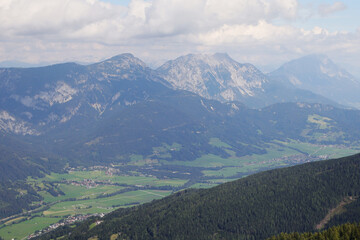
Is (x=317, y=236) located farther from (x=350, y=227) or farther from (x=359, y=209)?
(x=359, y=209)

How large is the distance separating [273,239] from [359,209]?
65451mm

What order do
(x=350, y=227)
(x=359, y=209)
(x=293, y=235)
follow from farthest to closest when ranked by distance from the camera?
1. (x=359, y=209)
2. (x=293, y=235)
3. (x=350, y=227)

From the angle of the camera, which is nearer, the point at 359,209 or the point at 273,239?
the point at 273,239

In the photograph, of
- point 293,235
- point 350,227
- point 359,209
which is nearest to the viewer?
point 350,227

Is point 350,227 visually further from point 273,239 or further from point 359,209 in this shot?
point 359,209

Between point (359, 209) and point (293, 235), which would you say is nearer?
point (293, 235)

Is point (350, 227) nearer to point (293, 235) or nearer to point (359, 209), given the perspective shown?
point (293, 235)

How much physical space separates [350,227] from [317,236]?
11.3 meters

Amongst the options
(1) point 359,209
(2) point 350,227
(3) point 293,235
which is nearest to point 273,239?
(3) point 293,235

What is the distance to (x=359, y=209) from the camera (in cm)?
19938

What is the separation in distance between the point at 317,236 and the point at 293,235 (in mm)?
12115

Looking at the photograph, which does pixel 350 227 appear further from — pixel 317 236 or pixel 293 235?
pixel 293 235

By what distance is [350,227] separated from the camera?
14712cm

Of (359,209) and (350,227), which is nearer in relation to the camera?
(350,227)
